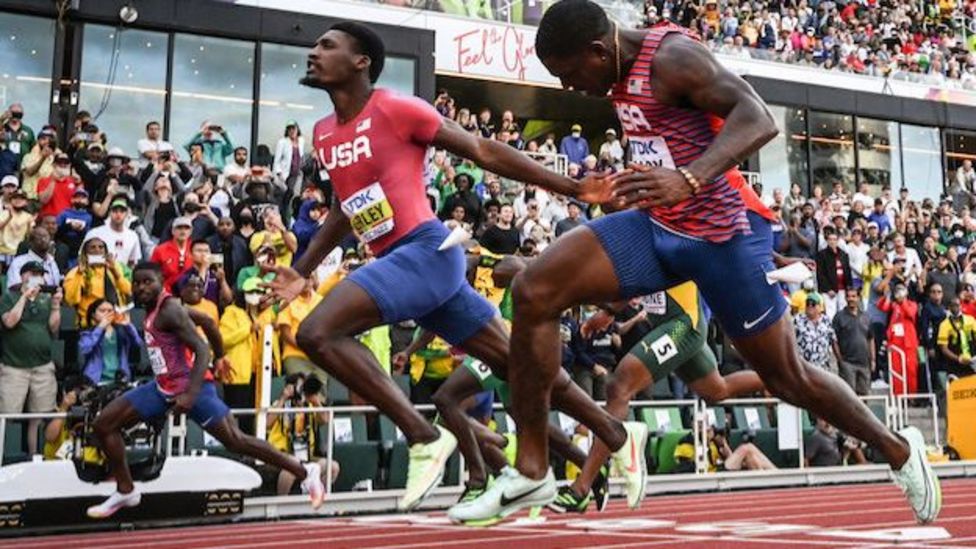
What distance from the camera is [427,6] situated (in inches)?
917

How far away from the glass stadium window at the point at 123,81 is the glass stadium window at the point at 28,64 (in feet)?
1.99

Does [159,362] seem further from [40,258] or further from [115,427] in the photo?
[40,258]

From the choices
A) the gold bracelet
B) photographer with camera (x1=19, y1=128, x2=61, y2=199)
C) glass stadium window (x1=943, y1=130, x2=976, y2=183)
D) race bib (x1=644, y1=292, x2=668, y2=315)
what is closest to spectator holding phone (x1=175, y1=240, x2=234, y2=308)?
photographer with camera (x1=19, y1=128, x2=61, y2=199)

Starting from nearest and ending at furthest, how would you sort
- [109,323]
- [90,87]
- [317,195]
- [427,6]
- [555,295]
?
[555,295]
[109,323]
[317,195]
[90,87]
[427,6]

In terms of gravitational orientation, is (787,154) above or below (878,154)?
below

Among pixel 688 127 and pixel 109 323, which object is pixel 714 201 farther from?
pixel 109 323

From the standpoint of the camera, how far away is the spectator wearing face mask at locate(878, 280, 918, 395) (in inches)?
647

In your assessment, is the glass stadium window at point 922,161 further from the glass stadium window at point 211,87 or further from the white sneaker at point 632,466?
the white sneaker at point 632,466

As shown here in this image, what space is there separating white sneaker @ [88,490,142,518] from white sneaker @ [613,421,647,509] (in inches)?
183

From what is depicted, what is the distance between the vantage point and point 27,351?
426 inches

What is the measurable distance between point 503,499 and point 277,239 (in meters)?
8.95

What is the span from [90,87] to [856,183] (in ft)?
61.9

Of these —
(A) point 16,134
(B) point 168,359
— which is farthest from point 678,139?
(A) point 16,134

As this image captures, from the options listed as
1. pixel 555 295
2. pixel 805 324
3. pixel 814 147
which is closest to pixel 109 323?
pixel 555 295
